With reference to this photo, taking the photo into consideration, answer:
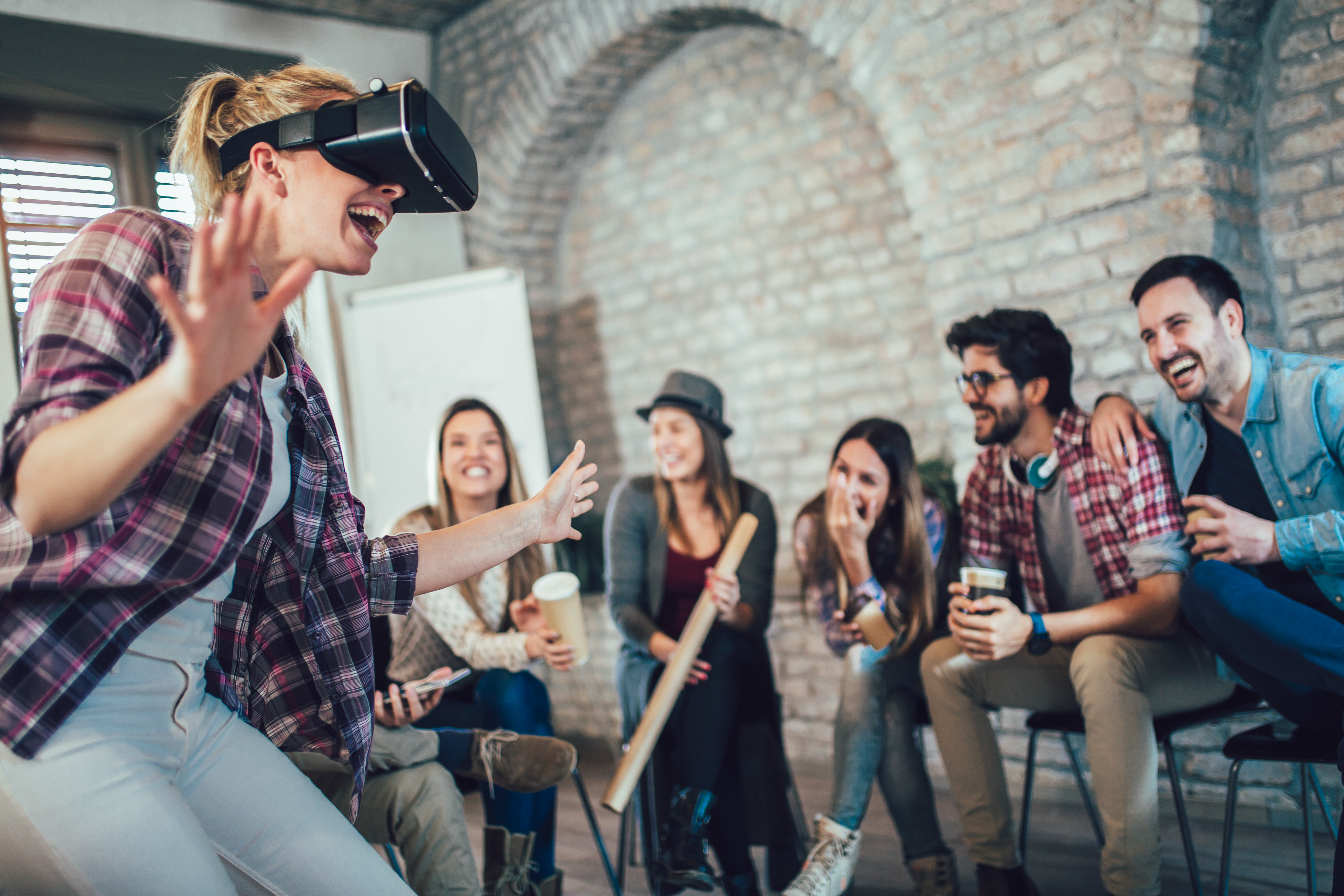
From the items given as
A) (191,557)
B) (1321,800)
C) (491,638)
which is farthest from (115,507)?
(1321,800)

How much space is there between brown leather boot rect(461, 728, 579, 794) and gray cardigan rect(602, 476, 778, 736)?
54 cm

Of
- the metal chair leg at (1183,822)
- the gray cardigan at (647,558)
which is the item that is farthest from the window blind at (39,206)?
the metal chair leg at (1183,822)

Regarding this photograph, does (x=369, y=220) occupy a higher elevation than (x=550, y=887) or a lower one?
higher

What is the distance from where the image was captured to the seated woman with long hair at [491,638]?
216 cm

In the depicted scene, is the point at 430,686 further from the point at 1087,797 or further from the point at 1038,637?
the point at 1087,797

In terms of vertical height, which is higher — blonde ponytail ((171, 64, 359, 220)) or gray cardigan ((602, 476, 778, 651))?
blonde ponytail ((171, 64, 359, 220))

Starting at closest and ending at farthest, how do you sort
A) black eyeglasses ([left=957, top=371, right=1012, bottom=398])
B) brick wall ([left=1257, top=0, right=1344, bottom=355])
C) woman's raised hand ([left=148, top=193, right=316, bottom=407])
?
woman's raised hand ([left=148, top=193, right=316, bottom=407]) < black eyeglasses ([left=957, top=371, right=1012, bottom=398]) < brick wall ([left=1257, top=0, right=1344, bottom=355])

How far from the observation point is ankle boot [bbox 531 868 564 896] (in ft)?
6.91

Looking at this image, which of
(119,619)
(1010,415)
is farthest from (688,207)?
(119,619)

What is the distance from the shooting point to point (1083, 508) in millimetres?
2184

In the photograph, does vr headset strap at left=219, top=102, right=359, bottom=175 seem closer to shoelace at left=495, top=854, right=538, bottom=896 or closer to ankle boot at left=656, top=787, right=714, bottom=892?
shoelace at left=495, top=854, right=538, bottom=896

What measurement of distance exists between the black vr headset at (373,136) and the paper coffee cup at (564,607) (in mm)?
1158

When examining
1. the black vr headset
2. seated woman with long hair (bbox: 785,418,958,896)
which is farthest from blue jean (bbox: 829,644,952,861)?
the black vr headset

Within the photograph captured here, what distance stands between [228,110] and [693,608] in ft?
6.12
